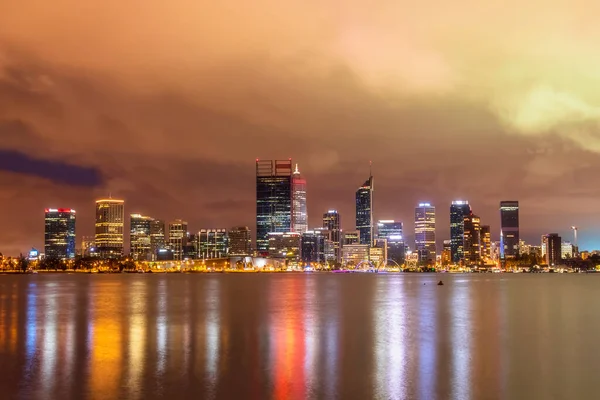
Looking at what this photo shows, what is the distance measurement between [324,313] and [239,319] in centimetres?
1097

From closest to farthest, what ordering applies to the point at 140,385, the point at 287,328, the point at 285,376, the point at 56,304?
1. the point at 140,385
2. the point at 285,376
3. the point at 287,328
4. the point at 56,304

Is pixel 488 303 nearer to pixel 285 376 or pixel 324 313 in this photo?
pixel 324 313

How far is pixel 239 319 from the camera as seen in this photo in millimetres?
58125

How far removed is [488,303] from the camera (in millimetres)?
83438

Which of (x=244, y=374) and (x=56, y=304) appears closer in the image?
(x=244, y=374)

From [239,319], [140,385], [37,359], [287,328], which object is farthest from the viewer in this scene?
[239,319]

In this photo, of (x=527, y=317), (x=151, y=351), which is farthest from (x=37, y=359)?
(x=527, y=317)

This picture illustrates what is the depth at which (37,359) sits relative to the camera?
34531 mm

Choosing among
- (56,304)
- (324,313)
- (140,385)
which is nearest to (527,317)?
(324,313)

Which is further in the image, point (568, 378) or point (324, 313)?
point (324, 313)

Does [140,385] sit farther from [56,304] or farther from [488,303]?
[488,303]

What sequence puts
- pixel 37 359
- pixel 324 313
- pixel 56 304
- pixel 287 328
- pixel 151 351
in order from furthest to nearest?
pixel 56 304 < pixel 324 313 < pixel 287 328 < pixel 151 351 < pixel 37 359

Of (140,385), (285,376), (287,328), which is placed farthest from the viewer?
(287,328)

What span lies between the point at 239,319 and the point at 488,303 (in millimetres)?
40146
